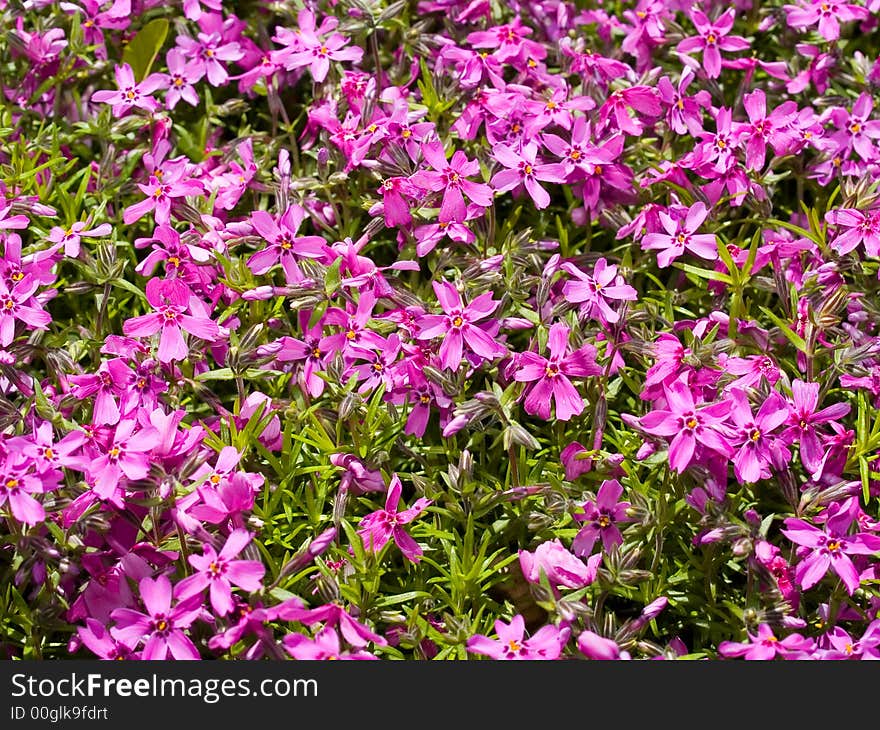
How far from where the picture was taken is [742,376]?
8.61 feet

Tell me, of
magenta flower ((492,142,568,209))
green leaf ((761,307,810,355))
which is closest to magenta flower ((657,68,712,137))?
magenta flower ((492,142,568,209))

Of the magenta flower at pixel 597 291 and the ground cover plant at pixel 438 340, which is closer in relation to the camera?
the ground cover plant at pixel 438 340

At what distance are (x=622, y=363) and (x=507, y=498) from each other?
47 centimetres

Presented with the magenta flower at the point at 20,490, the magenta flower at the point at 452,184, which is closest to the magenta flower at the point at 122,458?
the magenta flower at the point at 20,490

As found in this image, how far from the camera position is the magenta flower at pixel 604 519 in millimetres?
2502

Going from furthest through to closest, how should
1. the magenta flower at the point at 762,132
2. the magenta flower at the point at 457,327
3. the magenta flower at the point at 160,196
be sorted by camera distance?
the magenta flower at the point at 762,132 → the magenta flower at the point at 160,196 → the magenta flower at the point at 457,327

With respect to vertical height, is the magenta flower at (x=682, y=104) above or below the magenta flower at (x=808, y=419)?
above

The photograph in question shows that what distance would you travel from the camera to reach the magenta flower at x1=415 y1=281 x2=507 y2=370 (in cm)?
261

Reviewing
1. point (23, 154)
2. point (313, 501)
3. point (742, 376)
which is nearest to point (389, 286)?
point (313, 501)

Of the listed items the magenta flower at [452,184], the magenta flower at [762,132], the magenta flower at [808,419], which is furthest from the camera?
the magenta flower at [762,132]

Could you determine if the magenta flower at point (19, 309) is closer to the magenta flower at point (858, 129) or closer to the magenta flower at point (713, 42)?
the magenta flower at point (713, 42)

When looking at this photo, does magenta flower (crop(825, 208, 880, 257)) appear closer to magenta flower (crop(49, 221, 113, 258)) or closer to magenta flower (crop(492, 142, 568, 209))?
magenta flower (crop(492, 142, 568, 209))

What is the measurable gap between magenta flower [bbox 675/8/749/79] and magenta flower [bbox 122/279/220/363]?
170 cm

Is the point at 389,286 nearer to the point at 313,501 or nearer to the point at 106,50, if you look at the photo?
the point at 313,501
